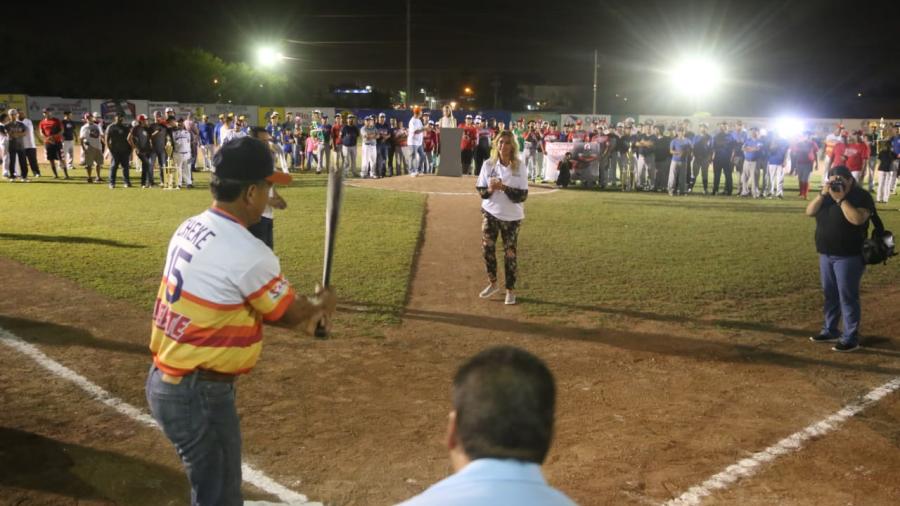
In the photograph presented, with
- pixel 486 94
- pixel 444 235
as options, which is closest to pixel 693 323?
pixel 444 235

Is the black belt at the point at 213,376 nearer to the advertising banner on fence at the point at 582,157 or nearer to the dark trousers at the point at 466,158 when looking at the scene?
the advertising banner on fence at the point at 582,157

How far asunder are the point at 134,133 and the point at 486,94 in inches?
2887

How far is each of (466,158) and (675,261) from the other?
52.0 ft

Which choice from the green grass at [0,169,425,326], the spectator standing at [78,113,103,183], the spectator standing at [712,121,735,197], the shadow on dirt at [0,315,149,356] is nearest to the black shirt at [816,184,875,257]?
the green grass at [0,169,425,326]

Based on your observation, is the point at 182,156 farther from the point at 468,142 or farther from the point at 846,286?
the point at 846,286

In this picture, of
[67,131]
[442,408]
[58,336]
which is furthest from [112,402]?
[67,131]

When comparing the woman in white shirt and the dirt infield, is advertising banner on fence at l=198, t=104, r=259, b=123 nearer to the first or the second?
the dirt infield

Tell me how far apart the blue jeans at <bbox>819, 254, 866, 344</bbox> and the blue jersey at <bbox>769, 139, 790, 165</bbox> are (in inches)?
634

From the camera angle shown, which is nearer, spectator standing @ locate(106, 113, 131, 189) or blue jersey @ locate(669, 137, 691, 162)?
spectator standing @ locate(106, 113, 131, 189)

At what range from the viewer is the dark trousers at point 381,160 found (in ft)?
90.7

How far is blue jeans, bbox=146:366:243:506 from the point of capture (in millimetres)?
3268

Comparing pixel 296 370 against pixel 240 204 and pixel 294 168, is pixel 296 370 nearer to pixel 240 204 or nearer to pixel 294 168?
pixel 240 204

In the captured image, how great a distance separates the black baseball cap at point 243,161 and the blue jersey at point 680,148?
22.1 m

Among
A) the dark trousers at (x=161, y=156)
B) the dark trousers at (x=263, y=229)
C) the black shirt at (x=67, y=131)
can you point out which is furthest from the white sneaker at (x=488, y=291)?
the black shirt at (x=67, y=131)
